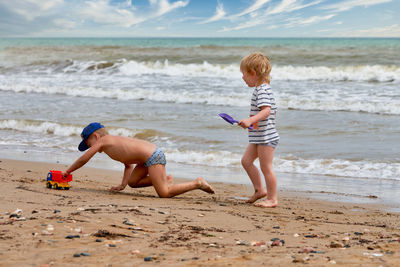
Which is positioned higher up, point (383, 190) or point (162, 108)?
point (162, 108)

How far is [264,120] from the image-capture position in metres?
4.41

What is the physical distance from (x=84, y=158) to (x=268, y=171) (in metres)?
1.76

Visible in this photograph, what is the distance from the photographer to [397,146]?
7.36 metres

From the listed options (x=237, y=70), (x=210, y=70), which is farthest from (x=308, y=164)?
(x=210, y=70)

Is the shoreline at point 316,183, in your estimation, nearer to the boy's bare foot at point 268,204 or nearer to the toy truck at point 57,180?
the boy's bare foot at point 268,204

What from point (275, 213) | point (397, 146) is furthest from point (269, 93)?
point (397, 146)

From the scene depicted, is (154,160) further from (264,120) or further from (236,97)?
(236,97)

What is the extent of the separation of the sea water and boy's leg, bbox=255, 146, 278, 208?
1.00m

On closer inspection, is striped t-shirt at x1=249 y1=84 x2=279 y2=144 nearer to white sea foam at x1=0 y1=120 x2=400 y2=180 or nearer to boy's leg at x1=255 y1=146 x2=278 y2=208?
boy's leg at x1=255 y1=146 x2=278 y2=208

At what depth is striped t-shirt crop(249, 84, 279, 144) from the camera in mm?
4344

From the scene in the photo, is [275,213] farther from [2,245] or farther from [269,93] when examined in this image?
[2,245]

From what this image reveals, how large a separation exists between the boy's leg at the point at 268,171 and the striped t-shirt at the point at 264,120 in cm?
9

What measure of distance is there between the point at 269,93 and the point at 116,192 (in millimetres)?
1831

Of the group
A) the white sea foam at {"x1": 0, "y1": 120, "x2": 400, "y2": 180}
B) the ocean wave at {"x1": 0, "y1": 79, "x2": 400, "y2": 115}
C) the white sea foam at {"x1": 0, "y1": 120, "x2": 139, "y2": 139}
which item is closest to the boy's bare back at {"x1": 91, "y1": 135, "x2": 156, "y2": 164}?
the white sea foam at {"x1": 0, "y1": 120, "x2": 400, "y2": 180}
